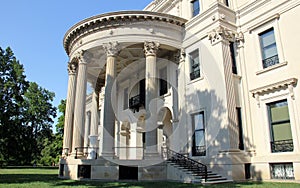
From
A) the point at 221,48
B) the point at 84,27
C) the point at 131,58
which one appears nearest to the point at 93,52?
the point at 84,27

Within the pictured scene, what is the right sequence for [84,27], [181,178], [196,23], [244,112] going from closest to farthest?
[181,178] < [244,112] < [196,23] < [84,27]

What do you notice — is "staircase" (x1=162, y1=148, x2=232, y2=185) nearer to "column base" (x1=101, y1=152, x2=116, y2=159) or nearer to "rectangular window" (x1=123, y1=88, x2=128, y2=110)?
"column base" (x1=101, y1=152, x2=116, y2=159)

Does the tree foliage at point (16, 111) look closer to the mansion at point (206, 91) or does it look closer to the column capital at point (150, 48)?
the mansion at point (206, 91)

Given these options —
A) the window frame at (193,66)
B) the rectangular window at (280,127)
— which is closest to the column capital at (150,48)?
the window frame at (193,66)

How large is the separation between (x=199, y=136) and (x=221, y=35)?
6.59 meters

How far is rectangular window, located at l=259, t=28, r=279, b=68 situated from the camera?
15.0 m

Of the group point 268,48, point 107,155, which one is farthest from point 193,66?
point 107,155

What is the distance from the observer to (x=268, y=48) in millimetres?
15414

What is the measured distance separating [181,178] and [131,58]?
39.4ft

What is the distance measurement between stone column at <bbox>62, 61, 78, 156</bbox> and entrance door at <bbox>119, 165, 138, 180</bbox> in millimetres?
5753

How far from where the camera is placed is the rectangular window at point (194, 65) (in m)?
18.0

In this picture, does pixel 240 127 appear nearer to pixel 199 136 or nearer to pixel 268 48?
pixel 199 136

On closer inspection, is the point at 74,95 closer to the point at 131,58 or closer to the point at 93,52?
the point at 93,52

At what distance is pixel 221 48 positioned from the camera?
51.9 ft
